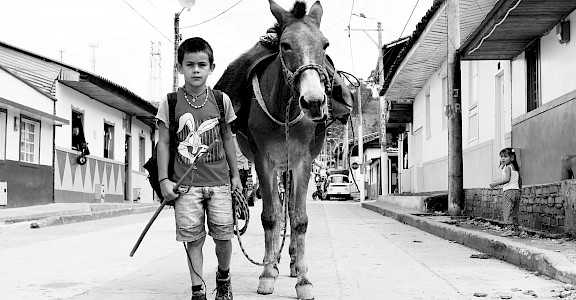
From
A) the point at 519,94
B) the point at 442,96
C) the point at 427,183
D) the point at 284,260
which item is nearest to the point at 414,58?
the point at 442,96

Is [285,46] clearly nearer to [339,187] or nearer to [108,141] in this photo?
[108,141]

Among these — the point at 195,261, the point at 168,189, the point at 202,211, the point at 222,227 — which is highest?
the point at 168,189

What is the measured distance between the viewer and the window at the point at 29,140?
19625 millimetres

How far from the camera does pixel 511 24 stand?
35.4 feet

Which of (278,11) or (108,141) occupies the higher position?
(108,141)

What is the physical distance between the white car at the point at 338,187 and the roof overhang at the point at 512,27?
38.9m

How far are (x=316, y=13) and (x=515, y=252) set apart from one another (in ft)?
11.7

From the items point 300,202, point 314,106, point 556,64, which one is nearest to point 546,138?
point 556,64

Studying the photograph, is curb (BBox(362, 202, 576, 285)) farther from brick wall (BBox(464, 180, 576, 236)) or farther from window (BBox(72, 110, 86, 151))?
window (BBox(72, 110, 86, 151))

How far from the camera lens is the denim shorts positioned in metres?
4.42

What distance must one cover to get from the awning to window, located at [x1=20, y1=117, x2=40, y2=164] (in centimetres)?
28

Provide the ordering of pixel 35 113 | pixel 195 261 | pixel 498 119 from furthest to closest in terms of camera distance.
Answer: pixel 35 113
pixel 498 119
pixel 195 261

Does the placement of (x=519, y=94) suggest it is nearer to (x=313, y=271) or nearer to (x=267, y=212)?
(x=313, y=271)

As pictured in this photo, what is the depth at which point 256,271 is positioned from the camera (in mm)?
6555
